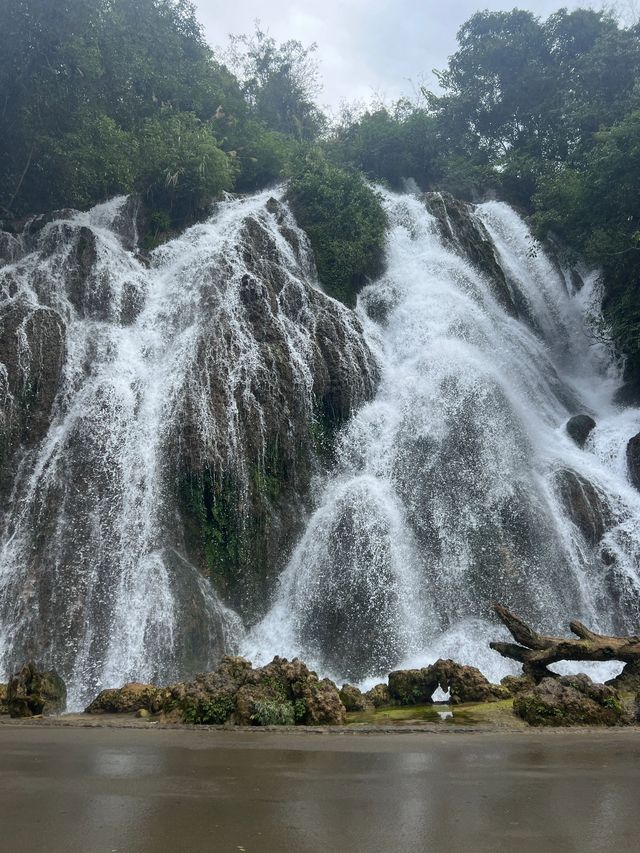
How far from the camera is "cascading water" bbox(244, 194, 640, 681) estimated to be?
15281mm

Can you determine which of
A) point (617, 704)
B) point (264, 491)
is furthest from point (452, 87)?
point (617, 704)

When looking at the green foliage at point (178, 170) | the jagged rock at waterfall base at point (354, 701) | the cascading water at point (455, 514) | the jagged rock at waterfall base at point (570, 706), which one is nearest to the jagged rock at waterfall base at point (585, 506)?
the cascading water at point (455, 514)

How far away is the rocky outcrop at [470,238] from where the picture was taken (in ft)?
87.6

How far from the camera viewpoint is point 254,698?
9.50 metres

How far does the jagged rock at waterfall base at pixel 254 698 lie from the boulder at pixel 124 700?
237 millimetres

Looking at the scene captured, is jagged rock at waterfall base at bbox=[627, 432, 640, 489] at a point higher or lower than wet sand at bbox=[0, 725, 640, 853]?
higher

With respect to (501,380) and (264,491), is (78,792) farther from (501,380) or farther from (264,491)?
(501,380)

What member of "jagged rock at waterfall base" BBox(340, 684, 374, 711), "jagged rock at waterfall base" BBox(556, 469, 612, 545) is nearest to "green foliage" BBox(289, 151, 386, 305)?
"jagged rock at waterfall base" BBox(556, 469, 612, 545)

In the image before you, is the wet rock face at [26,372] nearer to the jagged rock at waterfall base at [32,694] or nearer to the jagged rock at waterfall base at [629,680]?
the jagged rock at waterfall base at [32,694]

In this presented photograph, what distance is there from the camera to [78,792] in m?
5.21

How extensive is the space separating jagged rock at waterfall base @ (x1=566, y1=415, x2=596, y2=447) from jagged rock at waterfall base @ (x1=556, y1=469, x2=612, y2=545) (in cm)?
281

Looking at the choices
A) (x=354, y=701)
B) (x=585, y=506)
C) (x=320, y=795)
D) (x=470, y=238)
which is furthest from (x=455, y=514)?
(x=470, y=238)

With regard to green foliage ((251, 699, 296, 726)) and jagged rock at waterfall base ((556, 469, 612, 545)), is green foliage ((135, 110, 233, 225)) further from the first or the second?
green foliage ((251, 699, 296, 726))

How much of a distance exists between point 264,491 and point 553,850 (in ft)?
46.7
